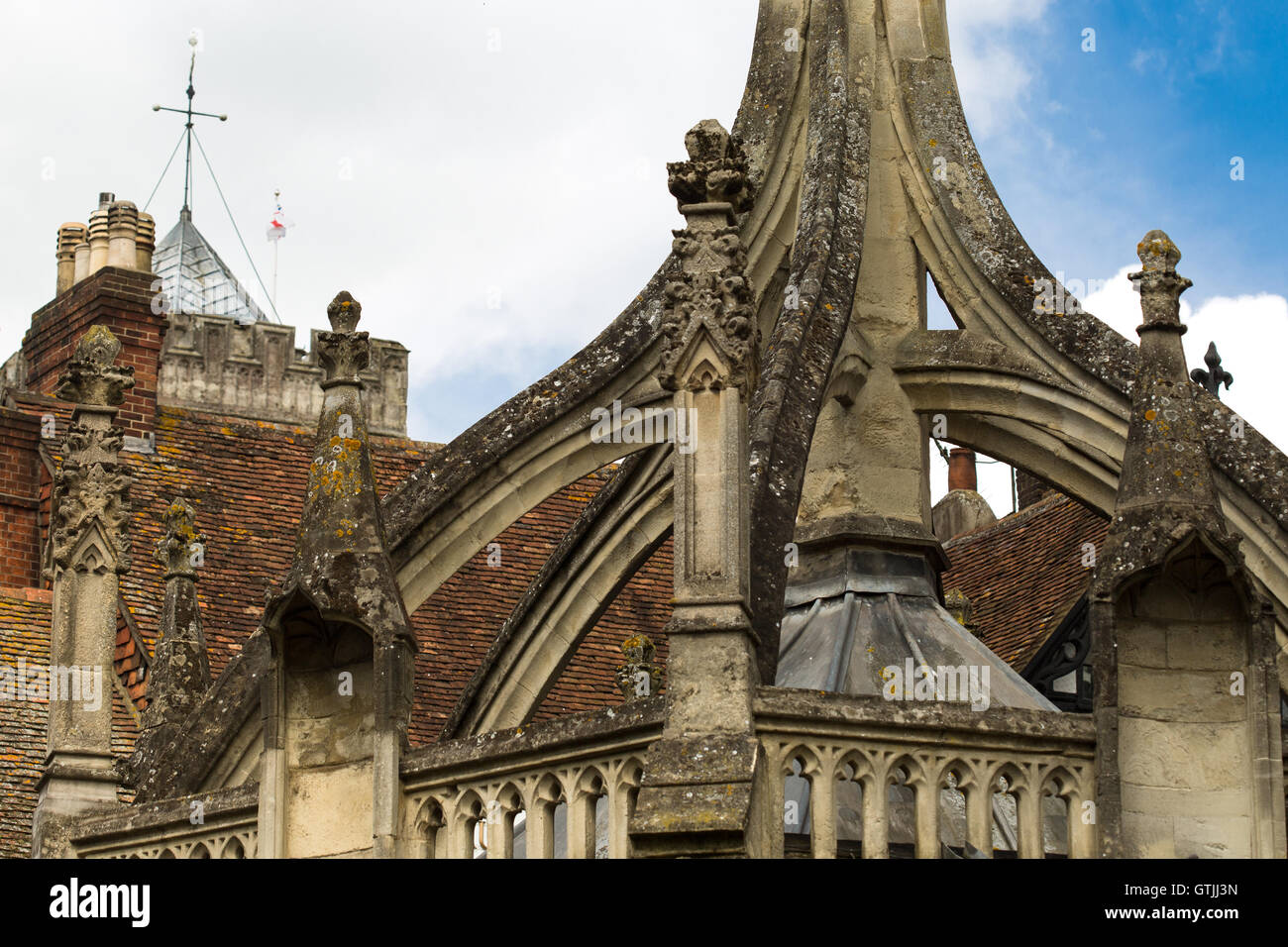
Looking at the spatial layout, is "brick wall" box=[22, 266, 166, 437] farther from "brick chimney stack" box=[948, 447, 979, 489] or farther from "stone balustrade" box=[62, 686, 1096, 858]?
"stone balustrade" box=[62, 686, 1096, 858]

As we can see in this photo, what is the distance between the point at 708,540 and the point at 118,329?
22.3 m

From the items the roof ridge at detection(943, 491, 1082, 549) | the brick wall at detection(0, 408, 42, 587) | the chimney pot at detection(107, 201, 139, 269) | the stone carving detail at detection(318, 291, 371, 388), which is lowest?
the stone carving detail at detection(318, 291, 371, 388)

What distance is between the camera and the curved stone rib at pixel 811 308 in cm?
1338

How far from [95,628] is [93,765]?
728mm

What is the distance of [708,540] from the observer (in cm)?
1229

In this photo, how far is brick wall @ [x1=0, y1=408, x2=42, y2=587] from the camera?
29969 millimetres

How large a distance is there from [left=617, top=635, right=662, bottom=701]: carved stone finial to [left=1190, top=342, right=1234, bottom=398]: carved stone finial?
8.12 m

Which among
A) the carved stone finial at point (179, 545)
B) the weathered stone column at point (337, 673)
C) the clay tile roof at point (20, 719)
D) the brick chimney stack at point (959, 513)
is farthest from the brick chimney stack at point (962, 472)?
the weathered stone column at point (337, 673)

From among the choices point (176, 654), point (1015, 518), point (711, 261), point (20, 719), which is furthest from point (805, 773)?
point (1015, 518)

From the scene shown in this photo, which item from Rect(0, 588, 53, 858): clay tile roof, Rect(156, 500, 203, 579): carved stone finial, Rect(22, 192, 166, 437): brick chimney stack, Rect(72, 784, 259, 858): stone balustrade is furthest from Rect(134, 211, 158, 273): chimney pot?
Rect(72, 784, 259, 858): stone balustrade

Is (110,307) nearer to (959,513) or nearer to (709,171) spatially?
(959,513)

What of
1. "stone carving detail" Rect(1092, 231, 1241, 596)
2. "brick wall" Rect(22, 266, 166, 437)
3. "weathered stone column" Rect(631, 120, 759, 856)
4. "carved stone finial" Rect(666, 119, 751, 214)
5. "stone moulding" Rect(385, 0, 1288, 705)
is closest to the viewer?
"weathered stone column" Rect(631, 120, 759, 856)
